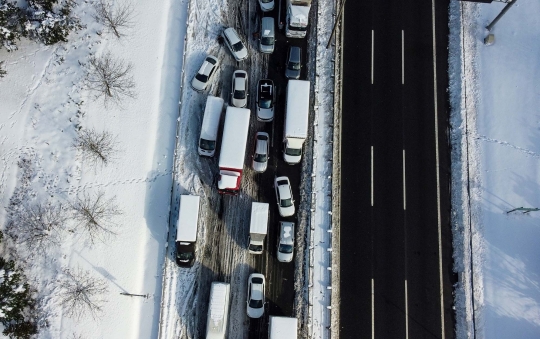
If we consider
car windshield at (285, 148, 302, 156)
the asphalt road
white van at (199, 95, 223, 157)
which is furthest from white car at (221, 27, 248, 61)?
car windshield at (285, 148, 302, 156)

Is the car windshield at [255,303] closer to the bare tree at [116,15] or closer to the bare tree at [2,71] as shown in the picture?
the bare tree at [116,15]

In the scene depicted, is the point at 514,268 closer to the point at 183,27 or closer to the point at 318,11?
the point at 318,11

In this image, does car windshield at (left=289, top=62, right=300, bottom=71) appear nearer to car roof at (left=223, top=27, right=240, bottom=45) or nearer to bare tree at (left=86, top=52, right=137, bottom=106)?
car roof at (left=223, top=27, right=240, bottom=45)

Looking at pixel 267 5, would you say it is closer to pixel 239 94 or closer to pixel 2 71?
pixel 239 94

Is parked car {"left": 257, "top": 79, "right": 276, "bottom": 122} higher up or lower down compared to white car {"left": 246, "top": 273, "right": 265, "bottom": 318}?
higher up

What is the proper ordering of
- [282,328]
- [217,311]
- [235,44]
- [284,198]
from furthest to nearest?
1. [235,44]
2. [284,198]
3. [217,311]
4. [282,328]

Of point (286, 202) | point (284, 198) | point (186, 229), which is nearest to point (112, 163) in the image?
point (186, 229)
